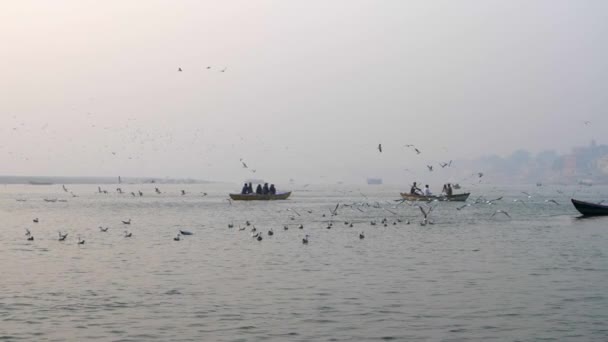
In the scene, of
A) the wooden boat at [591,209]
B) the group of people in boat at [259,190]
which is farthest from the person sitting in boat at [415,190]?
the wooden boat at [591,209]

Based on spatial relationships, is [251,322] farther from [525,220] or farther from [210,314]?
Answer: [525,220]

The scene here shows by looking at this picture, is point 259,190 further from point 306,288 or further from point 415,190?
point 306,288

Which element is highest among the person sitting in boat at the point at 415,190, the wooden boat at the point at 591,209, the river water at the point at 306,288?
the person sitting in boat at the point at 415,190

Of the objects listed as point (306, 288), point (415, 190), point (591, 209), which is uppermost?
point (415, 190)

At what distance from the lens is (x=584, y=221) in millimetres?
60906

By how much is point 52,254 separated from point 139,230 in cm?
1651

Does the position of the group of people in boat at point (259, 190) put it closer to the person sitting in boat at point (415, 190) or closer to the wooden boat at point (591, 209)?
the person sitting in boat at point (415, 190)

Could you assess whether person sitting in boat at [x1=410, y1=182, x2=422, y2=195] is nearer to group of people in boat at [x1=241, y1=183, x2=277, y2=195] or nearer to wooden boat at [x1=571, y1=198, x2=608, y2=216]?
group of people in boat at [x1=241, y1=183, x2=277, y2=195]

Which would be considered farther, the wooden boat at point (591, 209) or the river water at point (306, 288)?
the wooden boat at point (591, 209)

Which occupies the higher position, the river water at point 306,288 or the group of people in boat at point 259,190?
the group of people in boat at point 259,190

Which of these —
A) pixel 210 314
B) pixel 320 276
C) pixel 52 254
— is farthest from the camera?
pixel 52 254

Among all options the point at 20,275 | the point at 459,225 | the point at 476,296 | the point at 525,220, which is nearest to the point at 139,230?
the point at 459,225

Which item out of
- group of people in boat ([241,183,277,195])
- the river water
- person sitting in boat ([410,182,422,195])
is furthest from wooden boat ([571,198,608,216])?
group of people in boat ([241,183,277,195])

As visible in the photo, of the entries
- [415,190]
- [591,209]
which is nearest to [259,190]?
[415,190]
